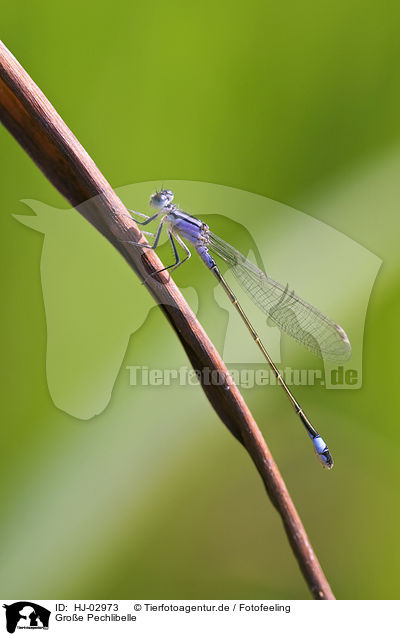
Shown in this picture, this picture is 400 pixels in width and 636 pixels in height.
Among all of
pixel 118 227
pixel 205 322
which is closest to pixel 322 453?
pixel 205 322

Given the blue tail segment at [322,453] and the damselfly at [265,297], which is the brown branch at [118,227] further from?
the damselfly at [265,297]

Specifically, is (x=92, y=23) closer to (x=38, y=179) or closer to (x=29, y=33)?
(x=29, y=33)

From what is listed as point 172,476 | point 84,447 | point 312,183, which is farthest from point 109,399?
point 312,183
